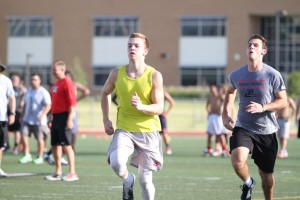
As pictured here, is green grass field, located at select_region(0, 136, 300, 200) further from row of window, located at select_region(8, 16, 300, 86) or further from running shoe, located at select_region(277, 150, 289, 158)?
row of window, located at select_region(8, 16, 300, 86)

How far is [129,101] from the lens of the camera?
10695 millimetres

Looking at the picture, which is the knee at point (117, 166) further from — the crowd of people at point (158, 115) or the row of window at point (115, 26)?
the row of window at point (115, 26)

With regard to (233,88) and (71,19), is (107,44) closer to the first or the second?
(71,19)

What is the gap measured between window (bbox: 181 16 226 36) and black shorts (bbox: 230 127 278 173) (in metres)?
59.3

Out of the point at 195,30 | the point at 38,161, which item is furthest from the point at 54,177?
the point at 195,30

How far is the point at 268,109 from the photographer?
11.1 meters

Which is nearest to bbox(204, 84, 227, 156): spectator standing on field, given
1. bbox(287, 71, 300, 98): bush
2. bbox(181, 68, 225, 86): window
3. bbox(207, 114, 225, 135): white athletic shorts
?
bbox(207, 114, 225, 135): white athletic shorts

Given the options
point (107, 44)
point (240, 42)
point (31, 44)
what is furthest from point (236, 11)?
point (31, 44)

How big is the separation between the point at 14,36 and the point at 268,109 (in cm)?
6311

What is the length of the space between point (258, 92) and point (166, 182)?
15.1 ft

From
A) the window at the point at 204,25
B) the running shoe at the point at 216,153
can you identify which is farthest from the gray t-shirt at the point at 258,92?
the window at the point at 204,25

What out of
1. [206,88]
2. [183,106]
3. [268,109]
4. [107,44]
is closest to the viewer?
[268,109]

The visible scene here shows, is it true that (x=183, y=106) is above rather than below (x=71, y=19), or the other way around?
below

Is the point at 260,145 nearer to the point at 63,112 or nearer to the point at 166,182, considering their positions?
the point at 166,182
